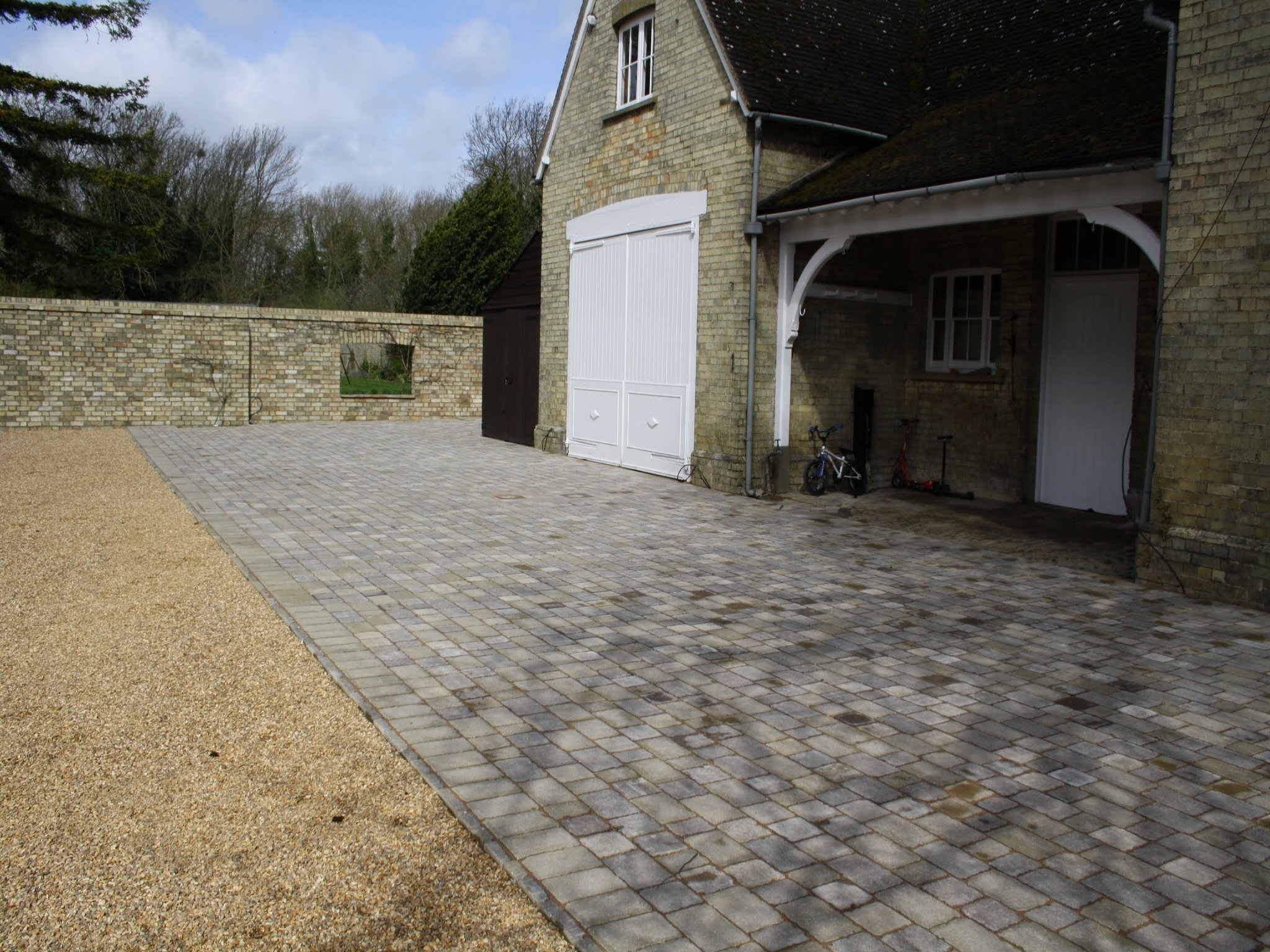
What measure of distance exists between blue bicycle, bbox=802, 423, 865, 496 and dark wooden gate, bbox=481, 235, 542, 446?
257 inches

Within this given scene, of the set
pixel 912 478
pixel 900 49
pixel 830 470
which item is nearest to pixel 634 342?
pixel 830 470

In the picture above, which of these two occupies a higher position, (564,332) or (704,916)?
(564,332)

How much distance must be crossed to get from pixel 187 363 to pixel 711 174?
550 inches

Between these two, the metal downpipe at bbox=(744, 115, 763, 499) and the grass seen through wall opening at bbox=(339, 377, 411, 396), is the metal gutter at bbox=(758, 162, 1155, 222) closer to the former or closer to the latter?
the metal downpipe at bbox=(744, 115, 763, 499)

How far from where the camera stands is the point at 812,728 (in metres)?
4.73

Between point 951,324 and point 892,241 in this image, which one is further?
point 892,241

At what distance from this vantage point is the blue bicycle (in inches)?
472

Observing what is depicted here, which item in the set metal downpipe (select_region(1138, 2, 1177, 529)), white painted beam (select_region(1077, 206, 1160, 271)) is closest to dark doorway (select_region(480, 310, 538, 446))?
white painted beam (select_region(1077, 206, 1160, 271))

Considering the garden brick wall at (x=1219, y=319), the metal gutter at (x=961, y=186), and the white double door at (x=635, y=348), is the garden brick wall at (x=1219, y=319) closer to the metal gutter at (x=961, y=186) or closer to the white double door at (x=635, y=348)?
the metal gutter at (x=961, y=186)

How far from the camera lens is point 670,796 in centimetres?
397

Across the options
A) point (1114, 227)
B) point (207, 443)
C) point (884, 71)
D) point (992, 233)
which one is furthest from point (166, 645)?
point (207, 443)

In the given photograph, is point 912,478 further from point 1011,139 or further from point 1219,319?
point 1219,319

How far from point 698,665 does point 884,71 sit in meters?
10.3

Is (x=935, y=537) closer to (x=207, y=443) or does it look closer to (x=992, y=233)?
(x=992, y=233)
